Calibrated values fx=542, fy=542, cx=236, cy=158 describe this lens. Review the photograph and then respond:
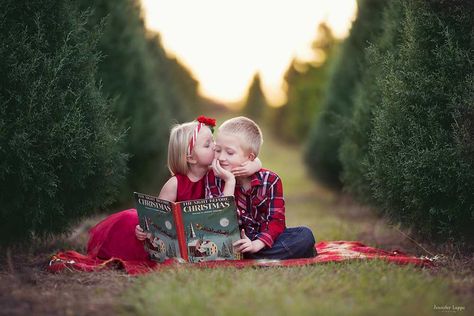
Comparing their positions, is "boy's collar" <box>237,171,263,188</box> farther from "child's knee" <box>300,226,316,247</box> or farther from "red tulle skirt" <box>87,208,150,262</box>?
"red tulle skirt" <box>87,208,150,262</box>

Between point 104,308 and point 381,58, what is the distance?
4.00m

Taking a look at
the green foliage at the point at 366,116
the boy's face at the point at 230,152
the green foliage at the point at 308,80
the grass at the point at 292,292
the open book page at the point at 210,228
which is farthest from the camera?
the green foliage at the point at 308,80

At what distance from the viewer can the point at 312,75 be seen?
3428 cm

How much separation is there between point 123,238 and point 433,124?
302cm

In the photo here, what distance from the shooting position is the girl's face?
4738 mm

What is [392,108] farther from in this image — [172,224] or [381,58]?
[172,224]

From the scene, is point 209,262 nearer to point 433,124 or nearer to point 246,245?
point 246,245

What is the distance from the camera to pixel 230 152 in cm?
464

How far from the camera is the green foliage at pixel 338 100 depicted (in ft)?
35.1

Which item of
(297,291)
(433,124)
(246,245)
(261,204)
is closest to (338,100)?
(433,124)

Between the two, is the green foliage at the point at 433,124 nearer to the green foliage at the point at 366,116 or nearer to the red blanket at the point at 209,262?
the red blanket at the point at 209,262

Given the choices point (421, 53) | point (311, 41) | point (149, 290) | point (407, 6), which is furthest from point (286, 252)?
point (311, 41)

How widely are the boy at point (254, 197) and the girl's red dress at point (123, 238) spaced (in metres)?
0.16

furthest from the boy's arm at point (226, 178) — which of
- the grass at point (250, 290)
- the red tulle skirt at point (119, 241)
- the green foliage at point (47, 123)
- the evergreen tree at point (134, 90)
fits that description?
the evergreen tree at point (134, 90)
